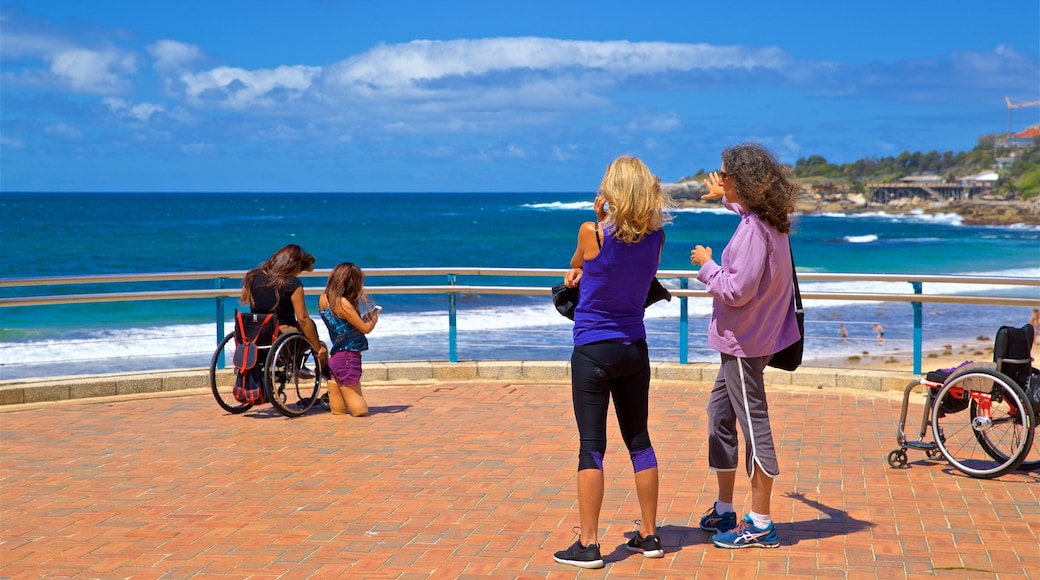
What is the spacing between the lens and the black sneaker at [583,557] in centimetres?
480

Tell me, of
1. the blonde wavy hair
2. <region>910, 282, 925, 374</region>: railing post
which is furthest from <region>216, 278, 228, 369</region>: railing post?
<region>910, 282, 925, 374</region>: railing post

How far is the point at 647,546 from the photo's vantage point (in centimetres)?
497

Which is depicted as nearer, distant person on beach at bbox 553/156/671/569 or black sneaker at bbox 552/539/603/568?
distant person on beach at bbox 553/156/671/569

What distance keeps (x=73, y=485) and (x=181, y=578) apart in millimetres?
2048

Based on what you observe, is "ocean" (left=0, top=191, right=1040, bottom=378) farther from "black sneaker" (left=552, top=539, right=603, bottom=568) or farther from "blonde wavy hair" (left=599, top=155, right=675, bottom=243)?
"black sneaker" (left=552, top=539, right=603, bottom=568)

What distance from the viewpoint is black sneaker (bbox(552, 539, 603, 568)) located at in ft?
15.7

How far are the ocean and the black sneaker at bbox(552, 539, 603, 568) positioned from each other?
5.81 ft

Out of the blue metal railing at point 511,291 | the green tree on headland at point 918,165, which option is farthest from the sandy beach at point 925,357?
the green tree on headland at point 918,165

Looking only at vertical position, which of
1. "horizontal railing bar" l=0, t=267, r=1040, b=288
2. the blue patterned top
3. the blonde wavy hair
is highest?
the blonde wavy hair

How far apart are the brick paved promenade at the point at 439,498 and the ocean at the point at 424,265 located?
152 centimetres

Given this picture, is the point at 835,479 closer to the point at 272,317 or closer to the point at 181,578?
the point at 181,578

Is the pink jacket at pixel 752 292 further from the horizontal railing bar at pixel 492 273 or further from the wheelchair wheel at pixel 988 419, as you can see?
the horizontal railing bar at pixel 492 273

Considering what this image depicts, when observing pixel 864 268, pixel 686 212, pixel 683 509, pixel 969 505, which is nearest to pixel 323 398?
pixel 683 509

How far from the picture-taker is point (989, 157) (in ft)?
508
